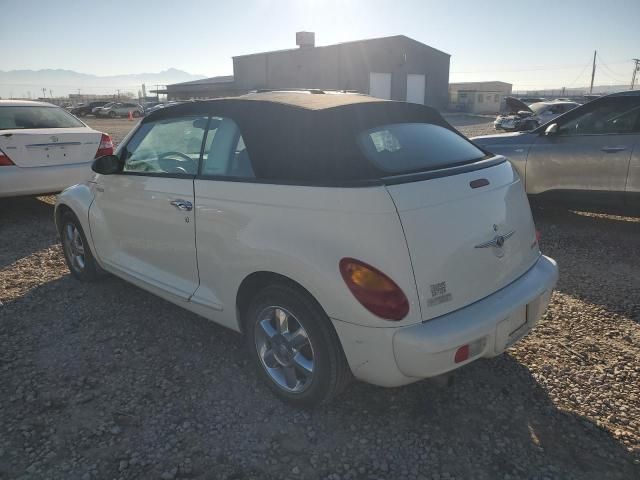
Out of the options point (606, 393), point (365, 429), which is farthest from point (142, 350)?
point (606, 393)

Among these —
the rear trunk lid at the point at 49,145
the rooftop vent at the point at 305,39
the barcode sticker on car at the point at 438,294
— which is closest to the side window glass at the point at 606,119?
the barcode sticker on car at the point at 438,294

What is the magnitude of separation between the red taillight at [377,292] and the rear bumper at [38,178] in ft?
16.0

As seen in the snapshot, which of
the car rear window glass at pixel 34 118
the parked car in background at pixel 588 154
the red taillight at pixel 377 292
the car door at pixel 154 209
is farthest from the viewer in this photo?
the car rear window glass at pixel 34 118

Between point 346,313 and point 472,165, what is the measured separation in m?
1.15

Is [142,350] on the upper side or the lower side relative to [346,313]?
lower

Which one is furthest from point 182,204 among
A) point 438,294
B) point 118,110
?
point 118,110

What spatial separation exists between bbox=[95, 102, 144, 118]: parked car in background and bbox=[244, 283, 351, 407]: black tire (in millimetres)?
42477

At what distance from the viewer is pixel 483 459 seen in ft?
7.39

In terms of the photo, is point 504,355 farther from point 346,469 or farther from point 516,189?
point 346,469

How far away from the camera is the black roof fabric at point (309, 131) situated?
234 cm

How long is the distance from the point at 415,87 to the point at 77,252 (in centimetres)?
3772

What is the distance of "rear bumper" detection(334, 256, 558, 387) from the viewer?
2.08m

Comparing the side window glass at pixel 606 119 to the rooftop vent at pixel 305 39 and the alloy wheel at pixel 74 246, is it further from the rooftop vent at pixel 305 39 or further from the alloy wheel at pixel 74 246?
the rooftop vent at pixel 305 39

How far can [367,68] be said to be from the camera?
1411 inches
